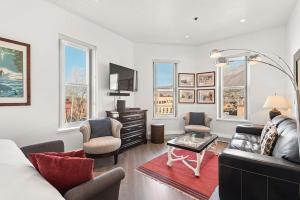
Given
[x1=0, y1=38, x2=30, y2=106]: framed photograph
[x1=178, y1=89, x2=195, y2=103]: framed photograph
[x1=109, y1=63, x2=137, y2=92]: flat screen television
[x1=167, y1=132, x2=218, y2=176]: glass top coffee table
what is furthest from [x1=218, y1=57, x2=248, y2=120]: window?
[x1=0, y1=38, x2=30, y2=106]: framed photograph

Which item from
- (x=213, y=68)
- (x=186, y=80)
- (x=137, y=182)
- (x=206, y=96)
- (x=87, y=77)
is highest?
(x=213, y=68)

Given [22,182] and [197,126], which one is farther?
[197,126]

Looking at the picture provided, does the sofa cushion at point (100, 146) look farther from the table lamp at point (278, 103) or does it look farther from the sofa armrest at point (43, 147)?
the table lamp at point (278, 103)

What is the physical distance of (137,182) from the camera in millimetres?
2469

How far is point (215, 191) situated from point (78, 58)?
3543mm

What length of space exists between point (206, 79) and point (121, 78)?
2684 mm

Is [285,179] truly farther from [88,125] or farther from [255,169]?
[88,125]

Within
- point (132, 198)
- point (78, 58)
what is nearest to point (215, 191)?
point (132, 198)

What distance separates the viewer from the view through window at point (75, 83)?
10.8 feet

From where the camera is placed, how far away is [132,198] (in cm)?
207

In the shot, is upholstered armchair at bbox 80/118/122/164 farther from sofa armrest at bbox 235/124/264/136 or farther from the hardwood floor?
sofa armrest at bbox 235/124/264/136

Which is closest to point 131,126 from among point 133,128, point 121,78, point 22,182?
point 133,128

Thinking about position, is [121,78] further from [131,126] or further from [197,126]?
[197,126]

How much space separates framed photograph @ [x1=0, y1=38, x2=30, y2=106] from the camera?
92.9 inches
